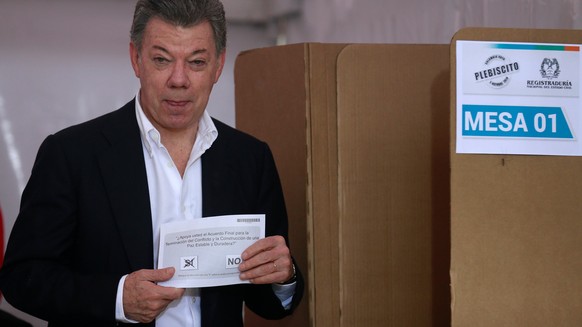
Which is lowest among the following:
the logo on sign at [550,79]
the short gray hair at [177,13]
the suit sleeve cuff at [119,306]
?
the suit sleeve cuff at [119,306]

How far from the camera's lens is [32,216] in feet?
4.91

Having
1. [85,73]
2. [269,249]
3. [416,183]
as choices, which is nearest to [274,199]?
[269,249]

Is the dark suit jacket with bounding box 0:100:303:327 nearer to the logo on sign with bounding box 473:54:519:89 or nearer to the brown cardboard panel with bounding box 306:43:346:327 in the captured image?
the brown cardboard panel with bounding box 306:43:346:327

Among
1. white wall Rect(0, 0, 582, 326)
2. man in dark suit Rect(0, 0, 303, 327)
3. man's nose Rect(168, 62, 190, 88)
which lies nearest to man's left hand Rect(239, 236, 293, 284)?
man in dark suit Rect(0, 0, 303, 327)

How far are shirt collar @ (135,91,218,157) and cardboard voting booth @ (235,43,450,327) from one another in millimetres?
280

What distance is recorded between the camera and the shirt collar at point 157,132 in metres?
1.61

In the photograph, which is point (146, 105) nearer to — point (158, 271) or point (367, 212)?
point (158, 271)

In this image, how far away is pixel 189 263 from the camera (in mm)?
1453

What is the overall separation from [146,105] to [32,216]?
1.10 ft

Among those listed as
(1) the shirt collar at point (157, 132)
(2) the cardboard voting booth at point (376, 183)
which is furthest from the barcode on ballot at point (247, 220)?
(2) the cardboard voting booth at point (376, 183)

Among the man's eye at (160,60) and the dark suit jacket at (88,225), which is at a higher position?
the man's eye at (160,60)

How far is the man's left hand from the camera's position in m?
1.49

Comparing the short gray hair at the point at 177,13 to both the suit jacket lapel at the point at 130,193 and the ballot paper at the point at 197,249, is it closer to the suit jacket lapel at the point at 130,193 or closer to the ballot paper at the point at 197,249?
the suit jacket lapel at the point at 130,193

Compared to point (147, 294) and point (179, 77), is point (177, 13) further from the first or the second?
point (147, 294)
